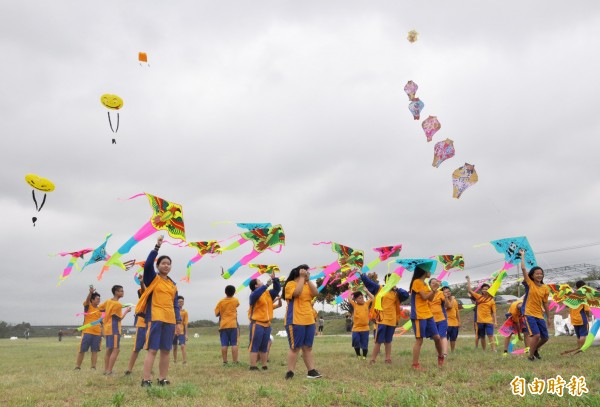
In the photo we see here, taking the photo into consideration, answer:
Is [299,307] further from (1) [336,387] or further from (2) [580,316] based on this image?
(2) [580,316]

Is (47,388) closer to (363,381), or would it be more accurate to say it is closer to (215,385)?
(215,385)

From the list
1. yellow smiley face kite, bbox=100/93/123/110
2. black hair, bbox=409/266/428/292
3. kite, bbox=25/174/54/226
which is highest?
yellow smiley face kite, bbox=100/93/123/110

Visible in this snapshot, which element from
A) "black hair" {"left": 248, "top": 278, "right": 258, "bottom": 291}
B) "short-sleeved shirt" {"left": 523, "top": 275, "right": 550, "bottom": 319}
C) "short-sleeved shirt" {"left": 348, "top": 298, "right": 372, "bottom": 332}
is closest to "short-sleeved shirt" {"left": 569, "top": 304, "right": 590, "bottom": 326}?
"short-sleeved shirt" {"left": 523, "top": 275, "right": 550, "bottom": 319}

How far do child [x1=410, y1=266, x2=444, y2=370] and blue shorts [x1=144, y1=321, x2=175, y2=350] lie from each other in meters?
4.44

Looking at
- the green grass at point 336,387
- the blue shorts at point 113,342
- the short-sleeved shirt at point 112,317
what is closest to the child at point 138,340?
the green grass at point 336,387

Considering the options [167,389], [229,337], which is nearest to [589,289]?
[229,337]

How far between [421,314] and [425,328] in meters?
0.27

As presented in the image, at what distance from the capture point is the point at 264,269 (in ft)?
35.5

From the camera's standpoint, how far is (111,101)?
1580 centimetres

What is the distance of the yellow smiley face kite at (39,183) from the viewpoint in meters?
12.5

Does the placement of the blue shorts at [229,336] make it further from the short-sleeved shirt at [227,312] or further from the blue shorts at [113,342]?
the blue shorts at [113,342]

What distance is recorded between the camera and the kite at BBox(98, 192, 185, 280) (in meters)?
8.08

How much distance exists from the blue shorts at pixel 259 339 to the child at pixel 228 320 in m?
0.92

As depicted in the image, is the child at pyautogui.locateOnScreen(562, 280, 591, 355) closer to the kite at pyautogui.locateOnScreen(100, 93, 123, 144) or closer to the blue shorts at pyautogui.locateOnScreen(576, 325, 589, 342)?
the blue shorts at pyautogui.locateOnScreen(576, 325, 589, 342)
